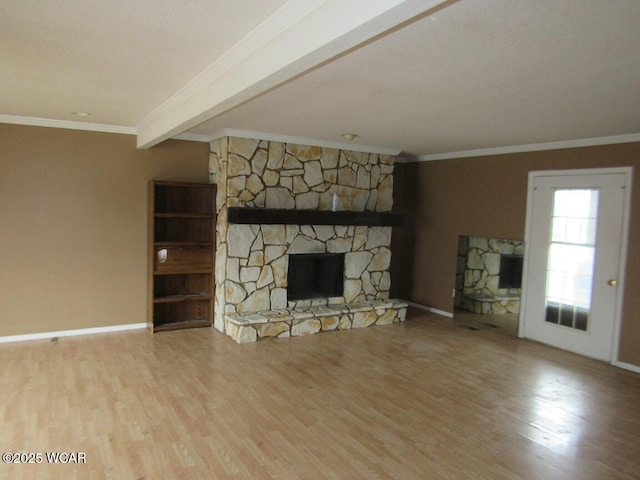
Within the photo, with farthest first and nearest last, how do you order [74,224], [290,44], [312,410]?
1. [74,224]
2. [312,410]
3. [290,44]

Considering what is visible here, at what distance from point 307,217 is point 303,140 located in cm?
97

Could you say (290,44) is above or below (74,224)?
above

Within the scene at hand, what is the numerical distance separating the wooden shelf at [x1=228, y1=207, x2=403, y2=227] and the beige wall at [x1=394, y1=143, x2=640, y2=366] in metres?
0.85

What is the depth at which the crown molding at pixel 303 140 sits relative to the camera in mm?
5207

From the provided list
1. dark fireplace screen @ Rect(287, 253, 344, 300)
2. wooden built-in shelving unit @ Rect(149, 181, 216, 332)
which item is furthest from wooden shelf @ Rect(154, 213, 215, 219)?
dark fireplace screen @ Rect(287, 253, 344, 300)

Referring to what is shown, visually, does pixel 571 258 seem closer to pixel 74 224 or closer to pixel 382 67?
pixel 382 67

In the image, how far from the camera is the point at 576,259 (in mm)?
5113

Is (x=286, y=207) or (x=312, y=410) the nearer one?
(x=312, y=410)

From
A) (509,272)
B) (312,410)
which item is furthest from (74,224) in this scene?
(509,272)

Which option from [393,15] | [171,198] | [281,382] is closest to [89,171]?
[171,198]

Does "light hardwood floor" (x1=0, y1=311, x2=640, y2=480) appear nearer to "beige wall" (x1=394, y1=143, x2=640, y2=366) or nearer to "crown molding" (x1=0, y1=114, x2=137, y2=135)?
"beige wall" (x1=394, y1=143, x2=640, y2=366)

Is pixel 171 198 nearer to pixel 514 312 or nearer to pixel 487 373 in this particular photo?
pixel 487 373

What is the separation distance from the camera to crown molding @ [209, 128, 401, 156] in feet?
17.1

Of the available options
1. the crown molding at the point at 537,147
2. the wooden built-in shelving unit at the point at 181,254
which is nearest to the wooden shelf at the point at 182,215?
the wooden built-in shelving unit at the point at 181,254
